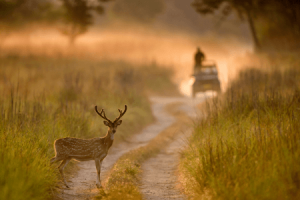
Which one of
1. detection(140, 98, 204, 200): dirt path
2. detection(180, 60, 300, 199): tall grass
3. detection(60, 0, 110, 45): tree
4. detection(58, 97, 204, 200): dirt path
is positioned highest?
detection(60, 0, 110, 45): tree

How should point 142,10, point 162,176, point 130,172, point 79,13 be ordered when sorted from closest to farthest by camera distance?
1. point 130,172
2. point 162,176
3. point 79,13
4. point 142,10

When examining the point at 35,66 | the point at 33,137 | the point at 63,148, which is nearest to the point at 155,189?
the point at 63,148

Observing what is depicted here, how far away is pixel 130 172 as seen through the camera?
8.92m

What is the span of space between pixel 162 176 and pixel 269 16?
2553cm

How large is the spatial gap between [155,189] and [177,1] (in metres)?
109

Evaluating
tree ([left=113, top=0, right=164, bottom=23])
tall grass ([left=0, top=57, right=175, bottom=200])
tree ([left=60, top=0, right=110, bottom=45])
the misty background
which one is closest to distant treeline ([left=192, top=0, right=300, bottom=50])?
the misty background

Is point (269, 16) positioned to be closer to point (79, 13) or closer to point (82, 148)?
point (79, 13)

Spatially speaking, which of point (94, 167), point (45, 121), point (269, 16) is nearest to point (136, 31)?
point (269, 16)

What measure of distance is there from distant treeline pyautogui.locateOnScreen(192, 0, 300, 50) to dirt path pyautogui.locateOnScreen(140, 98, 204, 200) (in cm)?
1925

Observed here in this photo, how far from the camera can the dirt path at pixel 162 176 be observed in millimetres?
7771

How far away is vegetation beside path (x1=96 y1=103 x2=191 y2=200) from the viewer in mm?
7270

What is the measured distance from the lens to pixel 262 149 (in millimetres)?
6785

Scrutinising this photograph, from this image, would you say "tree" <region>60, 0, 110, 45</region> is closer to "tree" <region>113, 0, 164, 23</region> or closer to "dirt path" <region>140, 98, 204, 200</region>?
"tree" <region>113, 0, 164, 23</region>

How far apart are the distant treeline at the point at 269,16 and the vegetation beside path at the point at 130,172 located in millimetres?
17738
